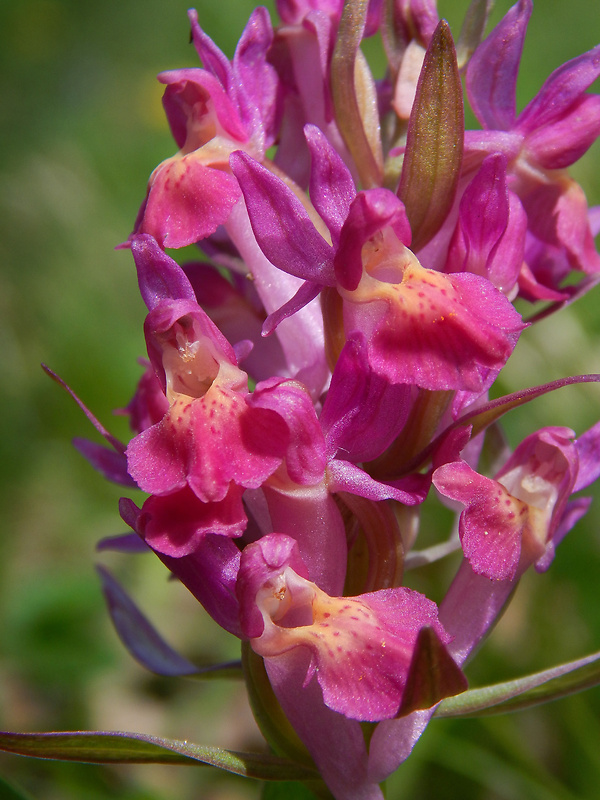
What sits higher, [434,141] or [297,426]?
[434,141]

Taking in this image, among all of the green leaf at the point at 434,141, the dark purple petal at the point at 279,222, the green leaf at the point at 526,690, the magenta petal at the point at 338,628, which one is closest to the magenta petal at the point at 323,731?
the magenta petal at the point at 338,628

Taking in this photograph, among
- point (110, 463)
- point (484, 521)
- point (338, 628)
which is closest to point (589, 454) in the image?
point (484, 521)

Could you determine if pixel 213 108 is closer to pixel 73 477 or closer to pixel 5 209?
pixel 73 477

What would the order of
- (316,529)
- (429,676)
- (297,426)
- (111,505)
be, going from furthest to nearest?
(111,505), (316,529), (297,426), (429,676)

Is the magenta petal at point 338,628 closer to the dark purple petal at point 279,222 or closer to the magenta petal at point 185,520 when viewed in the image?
the magenta petal at point 185,520

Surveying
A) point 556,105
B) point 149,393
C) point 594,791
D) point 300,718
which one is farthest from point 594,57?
point 594,791

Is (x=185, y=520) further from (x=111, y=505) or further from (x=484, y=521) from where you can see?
(x=111, y=505)
